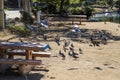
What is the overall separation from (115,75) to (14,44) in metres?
2.45

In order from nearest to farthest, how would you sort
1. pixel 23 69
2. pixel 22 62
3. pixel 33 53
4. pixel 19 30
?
pixel 22 62, pixel 23 69, pixel 33 53, pixel 19 30

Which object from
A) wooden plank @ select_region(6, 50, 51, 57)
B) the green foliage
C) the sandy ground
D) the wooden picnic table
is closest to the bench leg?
the wooden picnic table

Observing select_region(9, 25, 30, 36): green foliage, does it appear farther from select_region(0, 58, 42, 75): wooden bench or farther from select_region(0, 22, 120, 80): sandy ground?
select_region(0, 58, 42, 75): wooden bench

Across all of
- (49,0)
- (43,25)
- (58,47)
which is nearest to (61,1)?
(49,0)

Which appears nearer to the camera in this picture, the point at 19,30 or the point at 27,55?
the point at 27,55

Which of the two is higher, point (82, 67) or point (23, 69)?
point (23, 69)


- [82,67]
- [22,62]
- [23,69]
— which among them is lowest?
[82,67]

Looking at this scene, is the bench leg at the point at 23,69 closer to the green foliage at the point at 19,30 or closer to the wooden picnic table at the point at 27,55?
the wooden picnic table at the point at 27,55

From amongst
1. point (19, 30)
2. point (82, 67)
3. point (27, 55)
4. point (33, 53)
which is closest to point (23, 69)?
point (27, 55)

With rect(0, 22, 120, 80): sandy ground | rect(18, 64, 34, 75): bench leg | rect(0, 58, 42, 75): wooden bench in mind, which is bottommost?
rect(0, 22, 120, 80): sandy ground

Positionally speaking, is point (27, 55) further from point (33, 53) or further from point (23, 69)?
point (33, 53)

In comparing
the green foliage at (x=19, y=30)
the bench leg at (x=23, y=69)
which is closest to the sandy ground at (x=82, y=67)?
the bench leg at (x=23, y=69)

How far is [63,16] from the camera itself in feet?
91.8

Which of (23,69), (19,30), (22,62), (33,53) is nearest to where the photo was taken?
(22,62)
